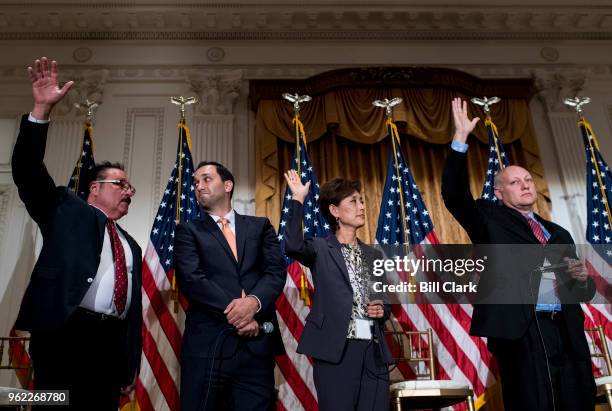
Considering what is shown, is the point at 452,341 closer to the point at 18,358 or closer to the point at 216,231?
the point at 216,231

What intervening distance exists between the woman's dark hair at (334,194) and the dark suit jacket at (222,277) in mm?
327

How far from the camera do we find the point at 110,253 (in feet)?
8.33

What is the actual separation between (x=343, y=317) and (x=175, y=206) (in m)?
2.53

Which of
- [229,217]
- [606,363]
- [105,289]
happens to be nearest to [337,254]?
[229,217]

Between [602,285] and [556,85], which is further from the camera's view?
[556,85]

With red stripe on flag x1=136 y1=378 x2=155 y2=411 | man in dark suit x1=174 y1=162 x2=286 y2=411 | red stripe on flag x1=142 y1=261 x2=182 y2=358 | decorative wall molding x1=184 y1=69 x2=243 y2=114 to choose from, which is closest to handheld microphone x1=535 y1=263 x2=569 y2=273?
man in dark suit x1=174 y1=162 x2=286 y2=411

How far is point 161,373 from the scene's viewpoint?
3701 millimetres

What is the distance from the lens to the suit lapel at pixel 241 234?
2.67 metres

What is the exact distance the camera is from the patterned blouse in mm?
2592

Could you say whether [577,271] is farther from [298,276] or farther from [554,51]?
[554,51]

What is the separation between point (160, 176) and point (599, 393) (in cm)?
411

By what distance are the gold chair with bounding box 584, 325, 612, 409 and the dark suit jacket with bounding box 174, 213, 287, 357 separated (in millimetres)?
1945

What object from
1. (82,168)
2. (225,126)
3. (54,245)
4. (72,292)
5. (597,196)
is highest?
(225,126)

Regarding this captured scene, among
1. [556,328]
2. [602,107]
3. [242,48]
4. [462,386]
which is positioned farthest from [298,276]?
[602,107]
